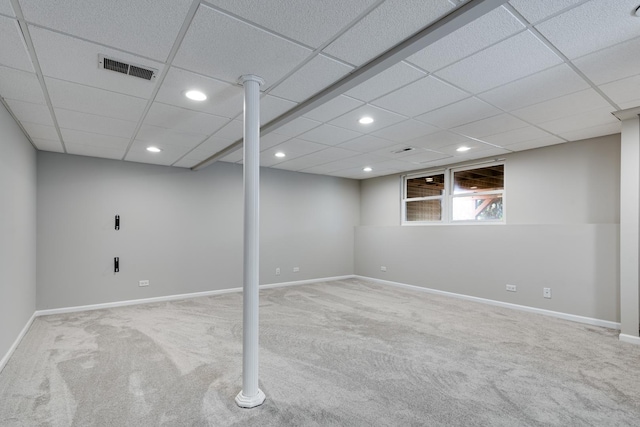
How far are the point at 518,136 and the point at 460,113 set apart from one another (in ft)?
4.83

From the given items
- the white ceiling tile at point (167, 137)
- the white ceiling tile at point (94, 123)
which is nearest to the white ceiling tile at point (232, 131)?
the white ceiling tile at point (167, 137)

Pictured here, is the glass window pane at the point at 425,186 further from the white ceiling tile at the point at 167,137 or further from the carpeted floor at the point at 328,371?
the white ceiling tile at the point at 167,137

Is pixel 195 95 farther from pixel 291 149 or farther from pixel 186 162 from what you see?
pixel 186 162

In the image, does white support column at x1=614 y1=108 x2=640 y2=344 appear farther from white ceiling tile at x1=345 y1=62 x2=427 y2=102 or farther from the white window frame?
white ceiling tile at x1=345 y1=62 x2=427 y2=102

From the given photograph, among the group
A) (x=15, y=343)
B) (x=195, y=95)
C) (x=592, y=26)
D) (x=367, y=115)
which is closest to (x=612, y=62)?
(x=592, y=26)

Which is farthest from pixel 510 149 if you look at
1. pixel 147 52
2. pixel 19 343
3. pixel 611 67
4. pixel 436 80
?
pixel 19 343

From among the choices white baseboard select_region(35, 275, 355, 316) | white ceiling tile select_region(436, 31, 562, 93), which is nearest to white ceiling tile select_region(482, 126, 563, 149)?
white ceiling tile select_region(436, 31, 562, 93)

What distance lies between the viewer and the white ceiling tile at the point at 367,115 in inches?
132

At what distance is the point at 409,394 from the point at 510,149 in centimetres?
412

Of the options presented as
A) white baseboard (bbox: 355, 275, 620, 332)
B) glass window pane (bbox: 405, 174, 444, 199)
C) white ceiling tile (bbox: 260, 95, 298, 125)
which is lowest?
white baseboard (bbox: 355, 275, 620, 332)

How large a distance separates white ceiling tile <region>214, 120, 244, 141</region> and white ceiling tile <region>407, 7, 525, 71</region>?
81.6 inches

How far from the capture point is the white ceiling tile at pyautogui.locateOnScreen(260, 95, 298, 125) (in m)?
2.99

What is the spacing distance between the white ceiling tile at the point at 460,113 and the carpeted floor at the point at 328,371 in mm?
2451

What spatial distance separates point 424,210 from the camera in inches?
268
